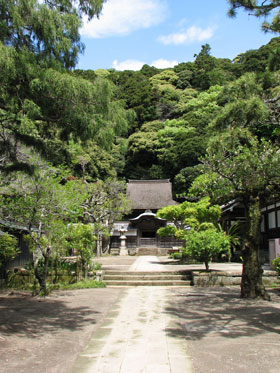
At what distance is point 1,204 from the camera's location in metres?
9.39

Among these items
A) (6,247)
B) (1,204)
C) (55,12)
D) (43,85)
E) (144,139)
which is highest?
(144,139)

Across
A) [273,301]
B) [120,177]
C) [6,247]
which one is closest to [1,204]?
[6,247]

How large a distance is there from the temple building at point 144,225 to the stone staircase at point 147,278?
14.6 meters

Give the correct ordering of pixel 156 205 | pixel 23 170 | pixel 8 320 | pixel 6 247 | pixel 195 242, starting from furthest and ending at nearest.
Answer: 1. pixel 156 205
2. pixel 195 242
3. pixel 6 247
4. pixel 8 320
5. pixel 23 170

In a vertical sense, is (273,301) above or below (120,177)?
below

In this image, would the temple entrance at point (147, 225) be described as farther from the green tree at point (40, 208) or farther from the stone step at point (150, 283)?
the green tree at point (40, 208)

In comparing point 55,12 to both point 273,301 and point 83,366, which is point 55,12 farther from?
point 273,301

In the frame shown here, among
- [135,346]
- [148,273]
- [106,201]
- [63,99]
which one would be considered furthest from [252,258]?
[106,201]

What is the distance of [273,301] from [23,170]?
650cm

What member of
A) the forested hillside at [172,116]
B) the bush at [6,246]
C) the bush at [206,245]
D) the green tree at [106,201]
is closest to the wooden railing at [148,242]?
the green tree at [106,201]

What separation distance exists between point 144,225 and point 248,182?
924 inches

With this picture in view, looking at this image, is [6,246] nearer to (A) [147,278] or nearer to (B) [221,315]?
(A) [147,278]

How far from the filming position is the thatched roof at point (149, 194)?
3328cm

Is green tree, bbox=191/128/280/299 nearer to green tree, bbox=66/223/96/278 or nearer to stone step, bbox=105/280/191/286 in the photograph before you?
stone step, bbox=105/280/191/286
